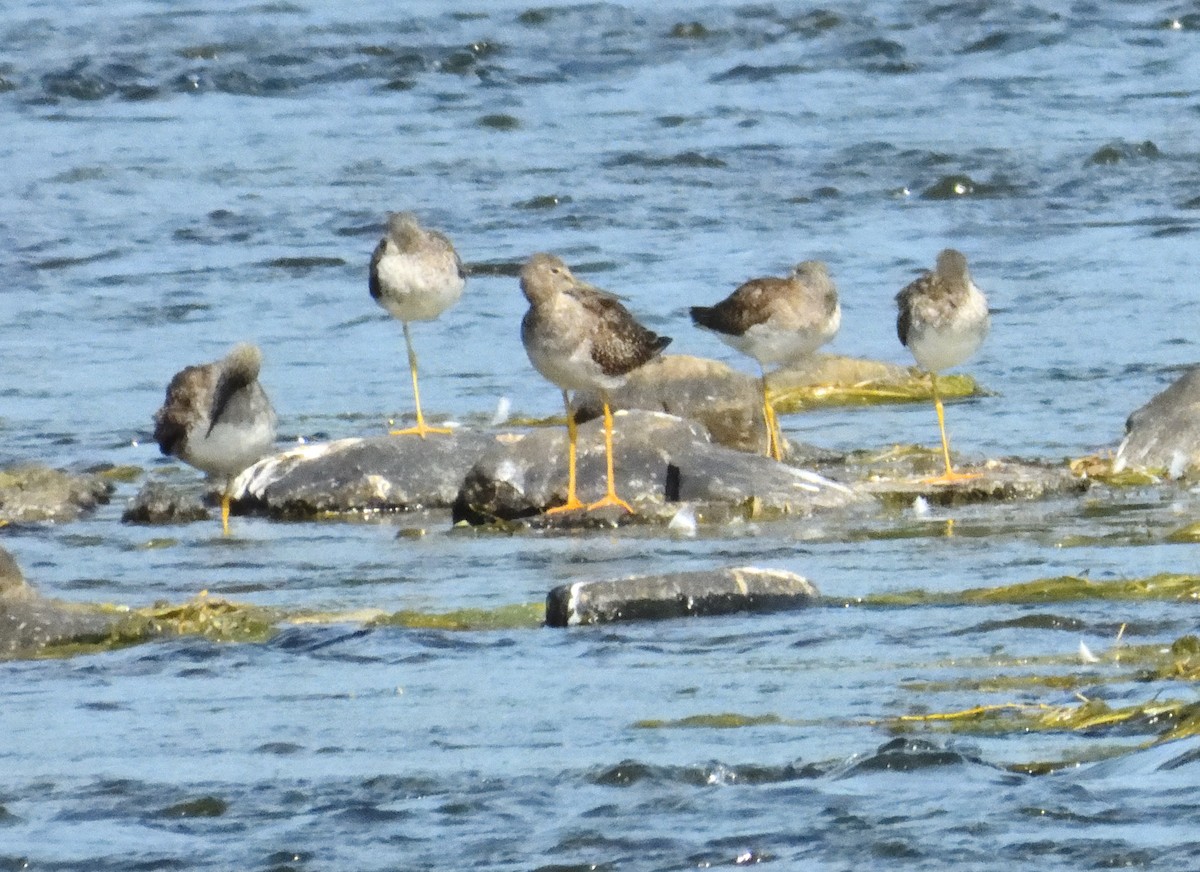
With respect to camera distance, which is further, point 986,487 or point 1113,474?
point 1113,474

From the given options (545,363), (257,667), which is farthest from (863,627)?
(545,363)

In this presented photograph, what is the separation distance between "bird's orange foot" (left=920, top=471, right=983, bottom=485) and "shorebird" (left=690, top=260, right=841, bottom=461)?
147 cm

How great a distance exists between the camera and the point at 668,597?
7.14m

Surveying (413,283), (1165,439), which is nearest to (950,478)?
(1165,439)

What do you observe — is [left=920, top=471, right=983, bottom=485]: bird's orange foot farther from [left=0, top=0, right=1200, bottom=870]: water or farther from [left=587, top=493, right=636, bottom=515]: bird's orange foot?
[left=587, top=493, right=636, bottom=515]: bird's orange foot

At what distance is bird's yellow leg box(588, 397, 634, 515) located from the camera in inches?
369

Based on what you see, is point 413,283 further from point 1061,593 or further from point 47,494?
point 1061,593

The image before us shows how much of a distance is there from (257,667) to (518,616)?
88 centimetres

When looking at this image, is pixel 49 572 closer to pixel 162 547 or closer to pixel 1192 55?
pixel 162 547

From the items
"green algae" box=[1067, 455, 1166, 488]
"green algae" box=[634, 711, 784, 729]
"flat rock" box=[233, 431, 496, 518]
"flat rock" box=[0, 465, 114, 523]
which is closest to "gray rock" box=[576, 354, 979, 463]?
"flat rock" box=[233, 431, 496, 518]

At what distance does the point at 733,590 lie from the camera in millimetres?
7172

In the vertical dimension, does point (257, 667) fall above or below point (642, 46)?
below

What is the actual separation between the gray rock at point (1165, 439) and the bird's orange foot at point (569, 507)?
6.83ft

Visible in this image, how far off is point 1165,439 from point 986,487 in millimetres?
822
